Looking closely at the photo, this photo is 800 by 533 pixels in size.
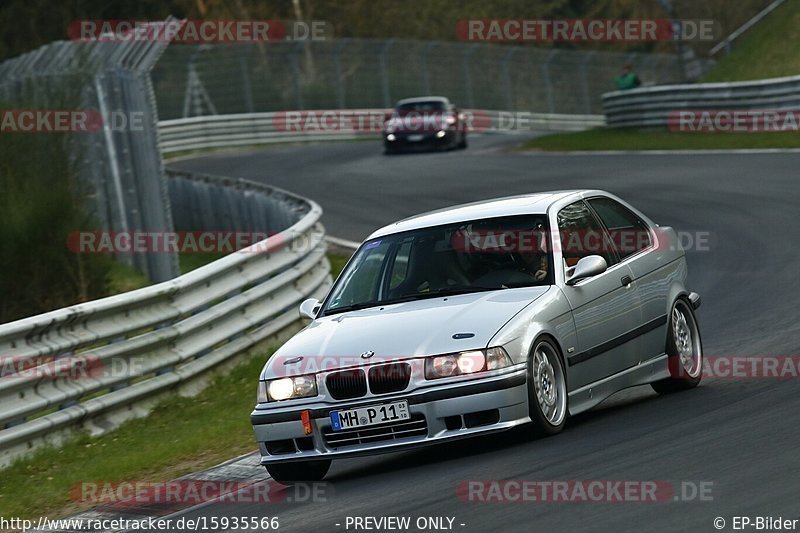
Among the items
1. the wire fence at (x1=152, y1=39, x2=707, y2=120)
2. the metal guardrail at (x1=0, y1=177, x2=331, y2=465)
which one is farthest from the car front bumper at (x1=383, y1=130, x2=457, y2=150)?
the metal guardrail at (x1=0, y1=177, x2=331, y2=465)

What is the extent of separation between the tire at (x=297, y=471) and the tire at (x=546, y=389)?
125 centimetres

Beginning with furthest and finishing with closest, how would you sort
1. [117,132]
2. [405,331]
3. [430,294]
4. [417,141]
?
1. [417,141]
2. [117,132]
3. [430,294]
4. [405,331]

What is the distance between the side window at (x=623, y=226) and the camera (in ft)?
32.4

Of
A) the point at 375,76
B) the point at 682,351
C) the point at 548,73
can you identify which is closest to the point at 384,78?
the point at 375,76

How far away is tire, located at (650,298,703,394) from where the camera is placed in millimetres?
9914

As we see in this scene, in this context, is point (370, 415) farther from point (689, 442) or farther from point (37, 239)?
point (37, 239)

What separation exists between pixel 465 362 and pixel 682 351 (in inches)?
100.0

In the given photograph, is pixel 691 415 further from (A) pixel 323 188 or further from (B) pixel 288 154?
(B) pixel 288 154

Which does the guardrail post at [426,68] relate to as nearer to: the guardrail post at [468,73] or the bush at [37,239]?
the guardrail post at [468,73]

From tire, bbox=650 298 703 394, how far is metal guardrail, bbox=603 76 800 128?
61.1ft

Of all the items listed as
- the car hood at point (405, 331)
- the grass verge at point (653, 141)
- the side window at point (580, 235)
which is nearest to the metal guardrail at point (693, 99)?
the grass verge at point (653, 141)

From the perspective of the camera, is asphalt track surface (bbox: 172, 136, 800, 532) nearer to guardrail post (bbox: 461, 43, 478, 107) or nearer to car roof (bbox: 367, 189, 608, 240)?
car roof (bbox: 367, 189, 608, 240)

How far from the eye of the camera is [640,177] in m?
24.4

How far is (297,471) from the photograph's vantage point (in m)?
8.56
